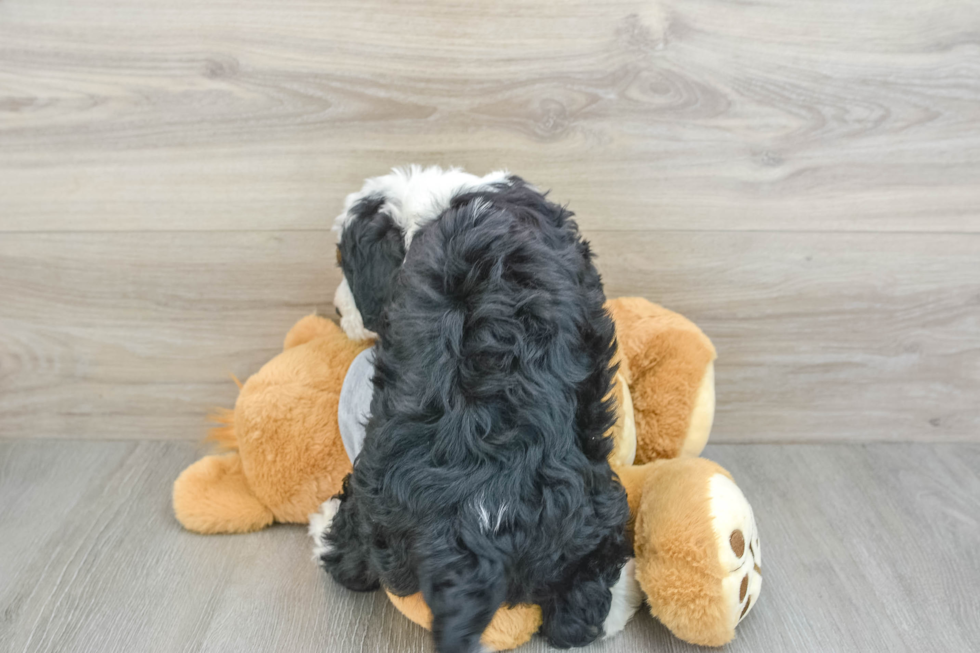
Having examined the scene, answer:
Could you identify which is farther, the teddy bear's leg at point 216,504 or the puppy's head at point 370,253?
the teddy bear's leg at point 216,504

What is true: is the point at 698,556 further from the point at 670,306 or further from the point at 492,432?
the point at 670,306

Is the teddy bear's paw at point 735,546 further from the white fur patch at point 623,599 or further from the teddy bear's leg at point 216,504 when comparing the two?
the teddy bear's leg at point 216,504

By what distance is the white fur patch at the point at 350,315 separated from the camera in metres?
0.82

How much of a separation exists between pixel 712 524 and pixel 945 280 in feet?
2.06

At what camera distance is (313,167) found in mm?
971

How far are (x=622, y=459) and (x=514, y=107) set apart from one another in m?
0.50

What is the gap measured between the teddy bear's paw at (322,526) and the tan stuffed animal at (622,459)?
0.03 m

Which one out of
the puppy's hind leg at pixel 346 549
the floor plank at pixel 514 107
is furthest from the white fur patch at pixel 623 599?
the floor plank at pixel 514 107

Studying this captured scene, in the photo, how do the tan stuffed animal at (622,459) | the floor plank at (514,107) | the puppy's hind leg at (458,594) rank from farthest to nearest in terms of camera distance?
the floor plank at (514,107), the tan stuffed animal at (622,459), the puppy's hind leg at (458,594)

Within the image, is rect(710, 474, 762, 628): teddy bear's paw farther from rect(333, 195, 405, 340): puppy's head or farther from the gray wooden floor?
rect(333, 195, 405, 340): puppy's head

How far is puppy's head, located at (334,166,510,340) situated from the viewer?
0.72 meters

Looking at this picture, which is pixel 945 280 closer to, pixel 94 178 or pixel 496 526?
pixel 496 526

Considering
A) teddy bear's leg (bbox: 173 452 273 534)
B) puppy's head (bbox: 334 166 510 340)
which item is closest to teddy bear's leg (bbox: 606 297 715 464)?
puppy's head (bbox: 334 166 510 340)

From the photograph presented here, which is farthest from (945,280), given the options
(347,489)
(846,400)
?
(347,489)
